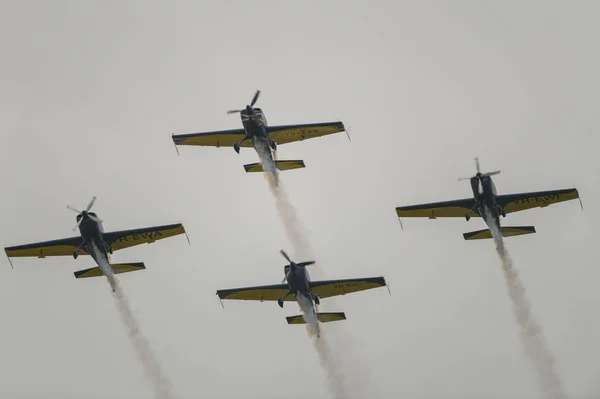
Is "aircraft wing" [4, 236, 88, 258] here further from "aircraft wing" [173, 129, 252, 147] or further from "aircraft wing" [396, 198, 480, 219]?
"aircraft wing" [396, 198, 480, 219]

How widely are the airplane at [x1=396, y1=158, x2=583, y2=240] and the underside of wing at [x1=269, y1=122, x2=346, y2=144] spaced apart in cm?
879

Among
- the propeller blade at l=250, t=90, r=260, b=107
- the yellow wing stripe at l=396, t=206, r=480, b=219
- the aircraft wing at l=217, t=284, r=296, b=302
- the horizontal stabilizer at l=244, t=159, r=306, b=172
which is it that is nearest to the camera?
the aircraft wing at l=217, t=284, r=296, b=302

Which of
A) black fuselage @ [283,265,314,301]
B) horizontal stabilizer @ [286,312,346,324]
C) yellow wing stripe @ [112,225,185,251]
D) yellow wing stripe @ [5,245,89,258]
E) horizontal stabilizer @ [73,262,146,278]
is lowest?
horizontal stabilizer @ [286,312,346,324]

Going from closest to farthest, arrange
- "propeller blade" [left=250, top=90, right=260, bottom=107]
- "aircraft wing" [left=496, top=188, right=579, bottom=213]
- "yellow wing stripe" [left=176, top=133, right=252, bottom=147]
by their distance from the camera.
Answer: "aircraft wing" [left=496, top=188, right=579, bottom=213] < "propeller blade" [left=250, top=90, right=260, bottom=107] < "yellow wing stripe" [left=176, top=133, right=252, bottom=147]

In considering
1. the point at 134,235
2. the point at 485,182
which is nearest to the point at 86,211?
the point at 134,235

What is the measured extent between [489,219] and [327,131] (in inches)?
661

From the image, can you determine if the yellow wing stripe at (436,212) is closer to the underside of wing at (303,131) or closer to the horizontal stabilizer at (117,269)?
the underside of wing at (303,131)

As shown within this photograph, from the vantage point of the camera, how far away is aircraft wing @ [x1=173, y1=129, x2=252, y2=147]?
105 meters

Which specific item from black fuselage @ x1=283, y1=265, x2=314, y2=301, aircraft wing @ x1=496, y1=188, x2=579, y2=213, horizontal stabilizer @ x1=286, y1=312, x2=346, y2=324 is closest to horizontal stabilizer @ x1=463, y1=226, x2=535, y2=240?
aircraft wing @ x1=496, y1=188, x2=579, y2=213

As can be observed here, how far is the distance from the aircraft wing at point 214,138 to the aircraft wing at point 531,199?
2026cm

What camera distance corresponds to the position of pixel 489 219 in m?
94.8

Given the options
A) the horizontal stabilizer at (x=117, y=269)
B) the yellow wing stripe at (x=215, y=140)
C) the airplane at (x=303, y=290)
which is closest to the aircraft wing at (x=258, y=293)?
the airplane at (x=303, y=290)

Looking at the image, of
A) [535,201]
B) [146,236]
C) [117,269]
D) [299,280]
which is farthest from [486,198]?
[117,269]

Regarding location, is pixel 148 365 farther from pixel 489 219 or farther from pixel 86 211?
pixel 489 219
